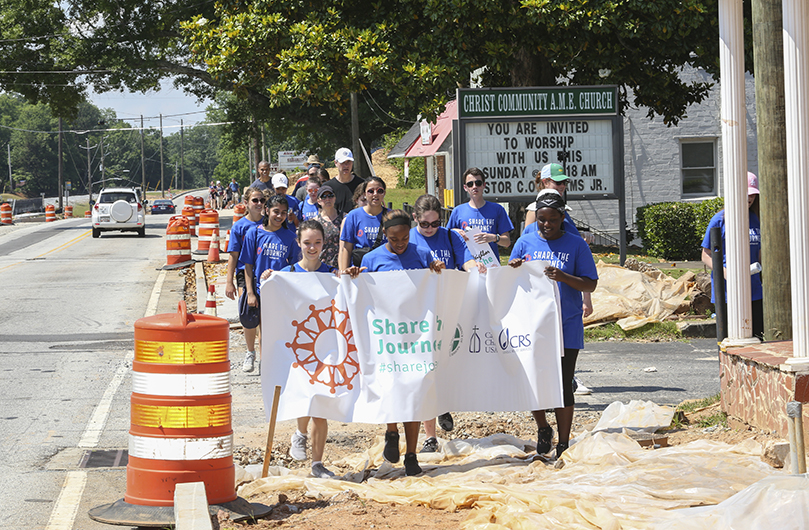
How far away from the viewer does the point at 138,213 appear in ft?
108

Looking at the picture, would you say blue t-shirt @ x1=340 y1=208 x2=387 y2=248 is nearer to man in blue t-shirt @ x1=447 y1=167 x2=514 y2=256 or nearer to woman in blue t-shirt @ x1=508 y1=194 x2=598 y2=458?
man in blue t-shirt @ x1=447 y1=167 x2=514 y2=256

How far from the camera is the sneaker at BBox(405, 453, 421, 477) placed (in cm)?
596

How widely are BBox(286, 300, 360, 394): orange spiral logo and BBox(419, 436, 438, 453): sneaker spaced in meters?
0.97

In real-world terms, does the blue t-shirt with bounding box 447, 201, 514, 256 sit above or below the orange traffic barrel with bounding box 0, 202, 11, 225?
below

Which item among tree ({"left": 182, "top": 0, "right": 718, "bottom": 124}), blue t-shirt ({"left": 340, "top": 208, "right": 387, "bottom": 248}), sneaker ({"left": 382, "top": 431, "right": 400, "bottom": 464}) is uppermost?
tree ({"left": 182, "top": 0, "right": 718, "bottom": 124})

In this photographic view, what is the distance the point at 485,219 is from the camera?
26.4ft

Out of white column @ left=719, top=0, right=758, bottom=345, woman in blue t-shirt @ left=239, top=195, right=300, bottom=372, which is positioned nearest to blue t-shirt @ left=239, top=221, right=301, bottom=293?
woman in blue t-shirt @ left=239, top=195, right=300, bottom=372

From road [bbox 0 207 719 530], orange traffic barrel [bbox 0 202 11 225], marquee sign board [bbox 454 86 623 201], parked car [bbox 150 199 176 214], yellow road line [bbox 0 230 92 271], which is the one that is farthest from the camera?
parked car [bbox 150 199 176 214]

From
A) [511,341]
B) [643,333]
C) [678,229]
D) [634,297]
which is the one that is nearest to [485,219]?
[511,341]

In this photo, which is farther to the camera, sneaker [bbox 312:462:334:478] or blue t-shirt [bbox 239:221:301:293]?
blue t-shirt [bbox 239:221:301:293]

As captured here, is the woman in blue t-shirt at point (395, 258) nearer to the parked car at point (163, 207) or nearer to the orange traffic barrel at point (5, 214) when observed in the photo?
the orange traffic barrel at point (5, 214)

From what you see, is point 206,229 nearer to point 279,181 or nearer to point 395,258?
point 279,181

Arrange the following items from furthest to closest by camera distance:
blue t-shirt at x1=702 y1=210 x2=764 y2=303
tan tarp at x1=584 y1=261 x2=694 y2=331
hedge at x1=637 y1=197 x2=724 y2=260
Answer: hedge at x1=637 y1=197 x2=724 y2=260
tan tarp at x1=584 y1=261 x2=694 y2=331
blue t-shirt at x1=702 y1=210 x2=764 y2=303

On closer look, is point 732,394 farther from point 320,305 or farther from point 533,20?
point 533,20
